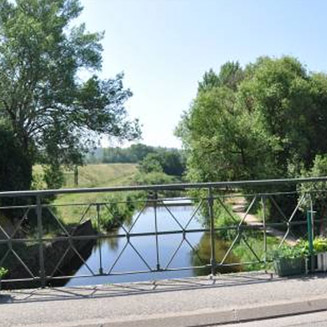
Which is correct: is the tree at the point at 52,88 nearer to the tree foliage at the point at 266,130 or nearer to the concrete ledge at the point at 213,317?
the tree foliage at the point at 266,130

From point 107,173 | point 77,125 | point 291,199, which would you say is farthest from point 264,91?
point 107,173

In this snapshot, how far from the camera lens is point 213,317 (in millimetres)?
5445

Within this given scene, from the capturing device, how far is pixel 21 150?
2781cm

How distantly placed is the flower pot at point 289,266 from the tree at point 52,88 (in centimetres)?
2295

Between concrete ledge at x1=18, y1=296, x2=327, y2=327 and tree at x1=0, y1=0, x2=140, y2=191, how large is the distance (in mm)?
23788

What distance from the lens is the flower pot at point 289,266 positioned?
704 cm

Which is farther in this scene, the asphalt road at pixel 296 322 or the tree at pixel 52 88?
the tree at pixel 52 88

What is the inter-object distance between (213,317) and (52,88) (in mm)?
25484

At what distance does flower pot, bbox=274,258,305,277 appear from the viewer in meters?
7.04

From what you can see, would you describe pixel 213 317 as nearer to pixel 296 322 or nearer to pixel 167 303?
pixel 167 303

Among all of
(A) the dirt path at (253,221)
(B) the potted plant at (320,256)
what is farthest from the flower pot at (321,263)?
(A) the dirt path at (253,221)

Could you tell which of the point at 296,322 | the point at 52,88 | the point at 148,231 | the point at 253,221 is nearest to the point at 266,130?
the point at 253,221

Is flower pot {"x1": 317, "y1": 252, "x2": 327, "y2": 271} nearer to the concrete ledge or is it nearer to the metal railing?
the metal railing

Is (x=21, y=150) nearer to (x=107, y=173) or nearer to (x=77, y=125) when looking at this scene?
(x=77, y=125)
